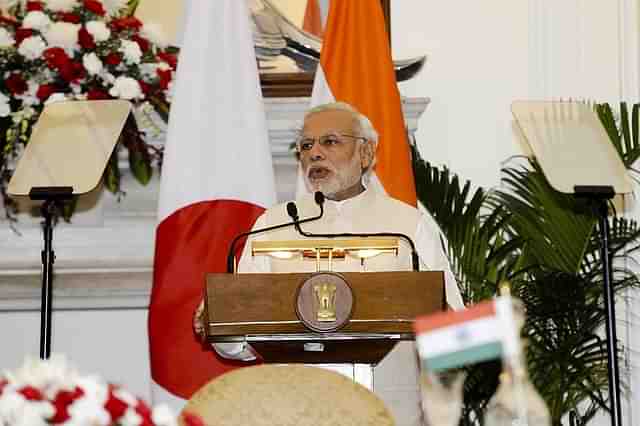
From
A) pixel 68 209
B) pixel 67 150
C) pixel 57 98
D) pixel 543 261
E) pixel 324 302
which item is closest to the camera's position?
pixel 324 302

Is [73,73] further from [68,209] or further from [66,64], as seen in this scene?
[68,209]

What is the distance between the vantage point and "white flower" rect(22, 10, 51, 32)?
5.41 m

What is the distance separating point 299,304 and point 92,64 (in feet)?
8.07

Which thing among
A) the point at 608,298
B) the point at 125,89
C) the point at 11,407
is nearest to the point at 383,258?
the point at 608,298

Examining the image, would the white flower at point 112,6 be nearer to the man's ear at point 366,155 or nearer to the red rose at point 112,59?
the red rose at point 112,59

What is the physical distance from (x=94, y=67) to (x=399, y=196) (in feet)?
4.60

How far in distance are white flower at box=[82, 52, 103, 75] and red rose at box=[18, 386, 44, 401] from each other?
3696mm

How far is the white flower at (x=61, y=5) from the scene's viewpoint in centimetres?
Answer: 546

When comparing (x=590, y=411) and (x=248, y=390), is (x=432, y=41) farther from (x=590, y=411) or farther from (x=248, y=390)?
(x=248, y=390)

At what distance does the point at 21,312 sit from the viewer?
5.69 metres

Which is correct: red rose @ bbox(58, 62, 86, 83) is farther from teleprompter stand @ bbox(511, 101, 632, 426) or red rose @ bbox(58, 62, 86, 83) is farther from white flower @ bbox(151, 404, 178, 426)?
white flower @ bbox(151, 404, 178, 426)

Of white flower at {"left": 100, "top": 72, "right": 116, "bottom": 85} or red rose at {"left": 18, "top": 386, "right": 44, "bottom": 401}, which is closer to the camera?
red rose at {"left": 18, "top": 386, "right": 44, "bottom": 401}

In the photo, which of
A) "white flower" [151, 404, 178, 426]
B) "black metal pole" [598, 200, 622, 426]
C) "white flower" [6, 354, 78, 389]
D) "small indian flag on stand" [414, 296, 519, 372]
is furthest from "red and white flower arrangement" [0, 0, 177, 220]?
"small indian flag on stand" [414, 296, 519, 372]

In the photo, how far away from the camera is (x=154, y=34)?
5.62 metres
